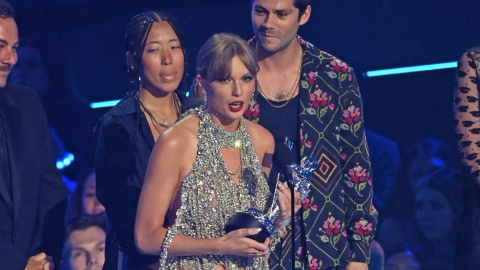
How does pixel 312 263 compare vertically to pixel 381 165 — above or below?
below

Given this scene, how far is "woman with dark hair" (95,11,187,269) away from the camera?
367 cm

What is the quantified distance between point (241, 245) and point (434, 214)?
2934 mm

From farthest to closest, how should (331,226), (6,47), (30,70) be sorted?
1. (30,70)
2. (331,226)
3. (6,47)

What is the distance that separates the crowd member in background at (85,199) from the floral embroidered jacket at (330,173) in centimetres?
197

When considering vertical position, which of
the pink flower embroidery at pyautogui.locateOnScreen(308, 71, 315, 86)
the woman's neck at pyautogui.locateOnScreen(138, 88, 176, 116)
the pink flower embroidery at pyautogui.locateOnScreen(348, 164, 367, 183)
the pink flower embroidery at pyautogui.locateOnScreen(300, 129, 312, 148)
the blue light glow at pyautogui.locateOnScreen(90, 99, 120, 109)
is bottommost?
the pink flower embroidery at pyautogui.locateOnScreen(348, 164, 367, 183)

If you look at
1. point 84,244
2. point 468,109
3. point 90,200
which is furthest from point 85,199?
point 468,109

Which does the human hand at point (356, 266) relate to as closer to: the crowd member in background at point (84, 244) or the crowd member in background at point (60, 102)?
the crowd member in background at point (84, 244)

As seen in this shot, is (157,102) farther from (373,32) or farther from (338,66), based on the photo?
(373,32)

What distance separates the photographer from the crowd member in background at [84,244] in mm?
4926

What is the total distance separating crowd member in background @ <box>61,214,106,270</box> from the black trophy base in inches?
74.5

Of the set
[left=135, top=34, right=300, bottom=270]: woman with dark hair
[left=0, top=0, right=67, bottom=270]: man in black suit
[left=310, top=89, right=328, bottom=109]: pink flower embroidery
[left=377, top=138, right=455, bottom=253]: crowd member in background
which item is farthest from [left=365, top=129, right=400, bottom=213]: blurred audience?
[left=0, top=0, right=67, bottom=270]: man in black suit

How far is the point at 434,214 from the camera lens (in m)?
5.80

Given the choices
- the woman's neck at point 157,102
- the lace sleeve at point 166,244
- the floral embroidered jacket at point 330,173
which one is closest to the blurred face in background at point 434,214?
the floral embroidered jacket at point 330,173

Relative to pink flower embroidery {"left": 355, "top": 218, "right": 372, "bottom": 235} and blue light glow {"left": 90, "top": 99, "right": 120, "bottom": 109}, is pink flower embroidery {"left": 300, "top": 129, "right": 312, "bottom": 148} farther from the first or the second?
blue light glow {"left": 90, "top": 99, "right": 120, "bottom": 109}
